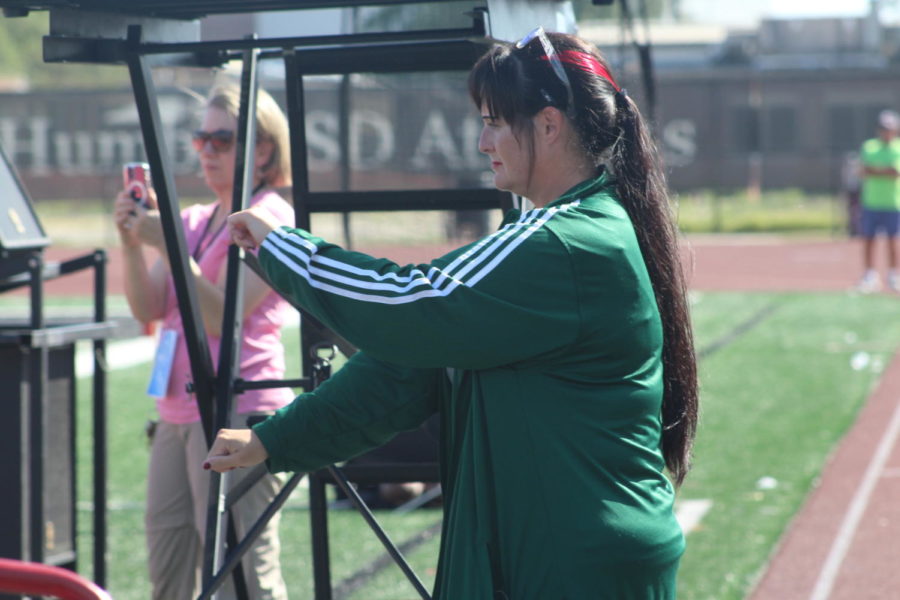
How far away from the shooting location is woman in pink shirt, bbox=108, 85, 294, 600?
4.09 m

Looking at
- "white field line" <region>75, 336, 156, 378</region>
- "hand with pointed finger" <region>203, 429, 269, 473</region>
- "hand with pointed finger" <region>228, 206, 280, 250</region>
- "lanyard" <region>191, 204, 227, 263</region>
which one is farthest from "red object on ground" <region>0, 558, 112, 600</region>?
"white field line" <region>75, 336, 156, 378</region>

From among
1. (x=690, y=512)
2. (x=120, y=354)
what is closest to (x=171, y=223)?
(x=690, y=512)

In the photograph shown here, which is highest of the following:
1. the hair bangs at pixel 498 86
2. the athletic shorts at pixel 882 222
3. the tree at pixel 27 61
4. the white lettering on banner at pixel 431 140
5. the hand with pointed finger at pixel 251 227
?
the hair bangs at pixel 498 86

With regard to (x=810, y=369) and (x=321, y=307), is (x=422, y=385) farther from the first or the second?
(x=810, y=369)

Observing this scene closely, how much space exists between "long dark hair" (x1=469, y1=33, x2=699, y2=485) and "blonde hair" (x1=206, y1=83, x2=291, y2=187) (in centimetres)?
167

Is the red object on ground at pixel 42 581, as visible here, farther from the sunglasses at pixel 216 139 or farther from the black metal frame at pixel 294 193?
the sunglasses at pixel 216 139

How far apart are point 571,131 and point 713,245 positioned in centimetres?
2771

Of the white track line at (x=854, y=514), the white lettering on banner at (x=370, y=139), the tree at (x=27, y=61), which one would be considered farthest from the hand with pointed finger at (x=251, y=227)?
the tree at (x=27, y=61)

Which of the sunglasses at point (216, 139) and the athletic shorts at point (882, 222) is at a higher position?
the sunglasses at point (216, 139)

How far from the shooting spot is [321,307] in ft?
8.07

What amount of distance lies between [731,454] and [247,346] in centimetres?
529

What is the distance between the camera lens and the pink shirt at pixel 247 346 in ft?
13.5

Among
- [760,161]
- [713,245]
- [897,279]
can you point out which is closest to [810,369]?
[897,279]

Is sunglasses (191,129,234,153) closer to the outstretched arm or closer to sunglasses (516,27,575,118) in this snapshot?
the outstretched arm
